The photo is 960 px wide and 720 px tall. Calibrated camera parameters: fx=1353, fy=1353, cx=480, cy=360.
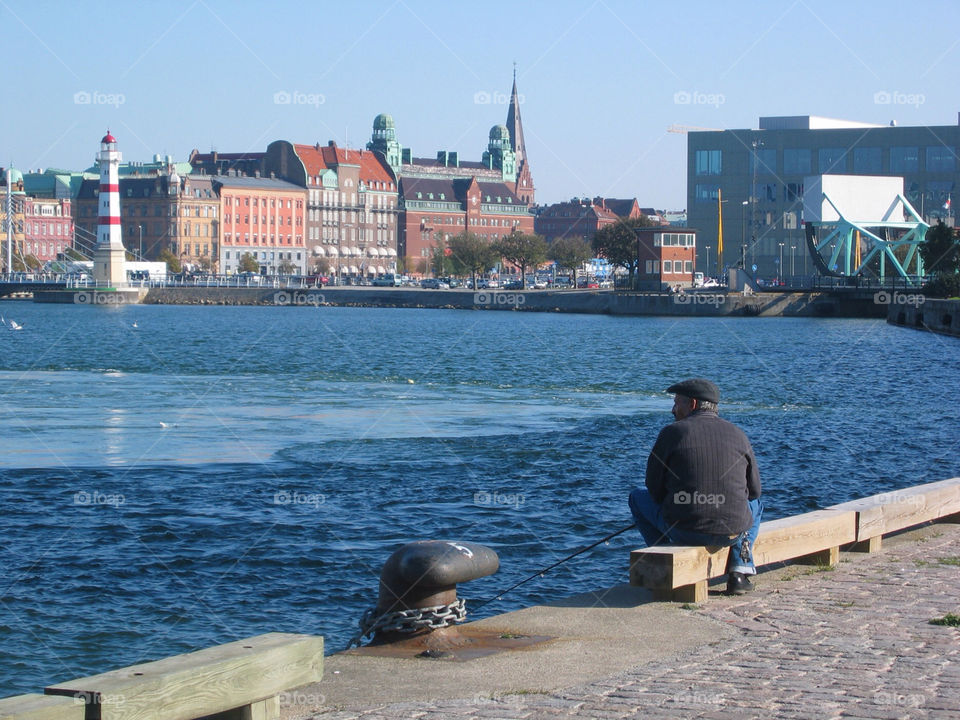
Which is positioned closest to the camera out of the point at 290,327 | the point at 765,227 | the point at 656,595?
the point at 656,595

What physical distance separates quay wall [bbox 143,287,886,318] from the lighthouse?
9.34 metres

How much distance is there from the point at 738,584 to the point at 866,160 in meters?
119

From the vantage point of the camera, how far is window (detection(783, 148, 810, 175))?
125 m

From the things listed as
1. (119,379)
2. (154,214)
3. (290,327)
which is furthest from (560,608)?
(154,214)

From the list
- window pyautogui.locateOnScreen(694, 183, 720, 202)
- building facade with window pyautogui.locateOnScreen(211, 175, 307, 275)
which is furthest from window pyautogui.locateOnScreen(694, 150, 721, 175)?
building facade with window pyautogui.locateOnScreen(211, 175, 307, 275)

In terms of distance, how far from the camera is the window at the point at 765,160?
12575cm

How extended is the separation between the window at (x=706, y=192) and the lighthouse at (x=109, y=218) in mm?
57792

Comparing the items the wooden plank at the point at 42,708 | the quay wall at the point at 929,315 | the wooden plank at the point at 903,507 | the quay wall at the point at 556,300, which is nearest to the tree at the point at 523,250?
the quay wall at the point at 556,300

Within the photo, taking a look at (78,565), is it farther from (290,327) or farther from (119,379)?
(290,327)

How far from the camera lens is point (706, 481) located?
31.7ft

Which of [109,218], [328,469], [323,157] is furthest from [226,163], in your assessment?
[328,469]

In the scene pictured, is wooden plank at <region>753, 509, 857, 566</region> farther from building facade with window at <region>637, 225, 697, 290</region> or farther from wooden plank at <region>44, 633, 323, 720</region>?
building facade with window at <region>637, 225, 697, 290</region>

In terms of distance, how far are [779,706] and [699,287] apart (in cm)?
10744

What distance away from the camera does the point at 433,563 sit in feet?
29.6
